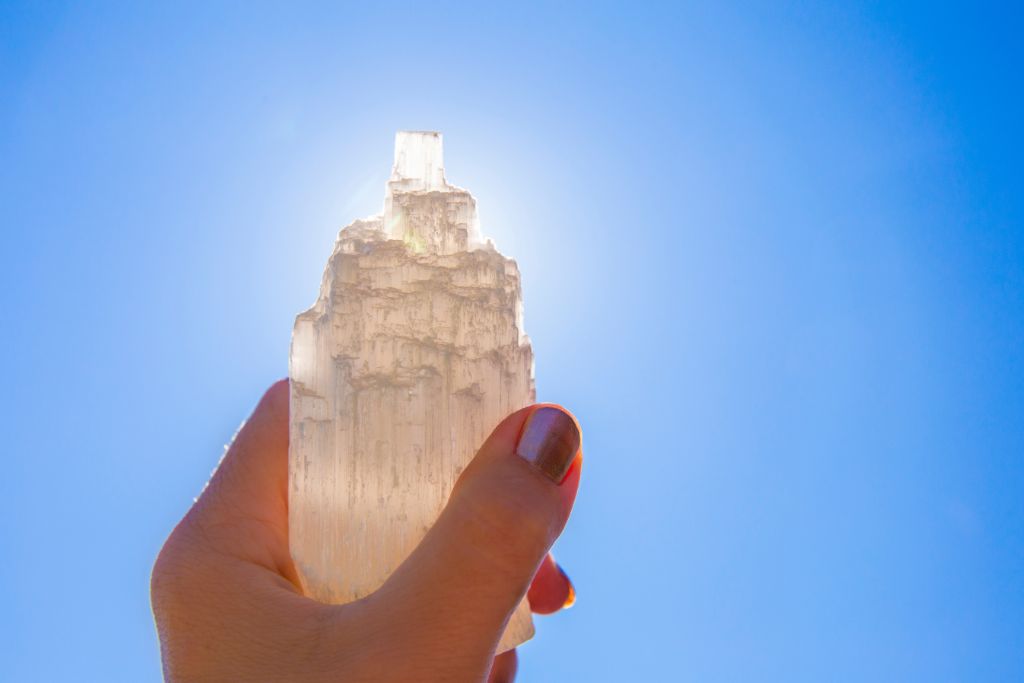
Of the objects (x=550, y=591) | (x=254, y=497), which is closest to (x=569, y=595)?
(x=550, y=591)

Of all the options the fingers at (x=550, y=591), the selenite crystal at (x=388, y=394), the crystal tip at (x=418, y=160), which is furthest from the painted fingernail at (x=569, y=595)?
the crystal tip at (x=418, y=160)

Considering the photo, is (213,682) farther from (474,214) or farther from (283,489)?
(474,214)

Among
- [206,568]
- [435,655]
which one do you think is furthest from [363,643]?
[206,568]

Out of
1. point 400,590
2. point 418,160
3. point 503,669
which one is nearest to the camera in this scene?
point 400,590

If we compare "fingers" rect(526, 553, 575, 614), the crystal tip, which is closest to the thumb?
the crystal tip

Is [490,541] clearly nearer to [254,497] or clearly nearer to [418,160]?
[254,497]

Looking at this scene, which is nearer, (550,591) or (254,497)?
(254,497)
